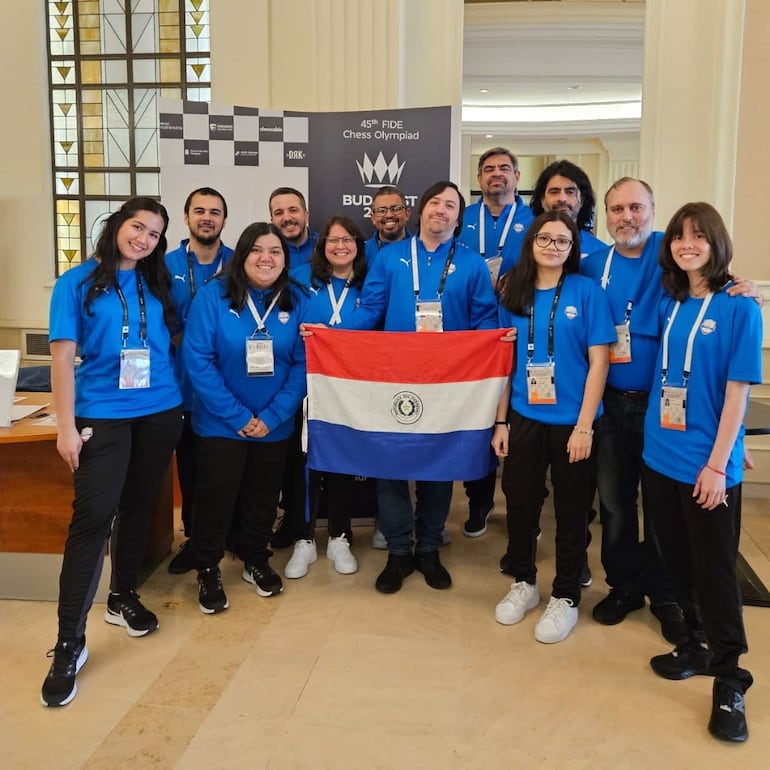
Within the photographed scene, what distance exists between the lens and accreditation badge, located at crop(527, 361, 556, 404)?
8.45 ft

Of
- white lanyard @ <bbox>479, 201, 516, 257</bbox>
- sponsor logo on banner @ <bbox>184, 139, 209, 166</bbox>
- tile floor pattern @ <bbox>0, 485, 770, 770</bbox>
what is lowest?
tile floor pattern @ <bbox>0, 485, 770, 770</bbox>

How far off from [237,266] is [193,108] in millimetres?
1786

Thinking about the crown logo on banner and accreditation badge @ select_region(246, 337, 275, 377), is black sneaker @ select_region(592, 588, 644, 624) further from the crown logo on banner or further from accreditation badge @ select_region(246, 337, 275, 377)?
the crown logo on banner

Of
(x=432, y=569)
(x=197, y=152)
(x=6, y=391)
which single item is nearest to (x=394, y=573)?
(x=432, y=569)

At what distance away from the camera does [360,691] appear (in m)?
2.37

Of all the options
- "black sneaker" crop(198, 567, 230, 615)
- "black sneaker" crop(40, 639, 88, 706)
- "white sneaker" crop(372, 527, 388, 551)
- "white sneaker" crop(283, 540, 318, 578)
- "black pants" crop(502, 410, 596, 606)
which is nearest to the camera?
"black sneaker" crop(40, 639, 88, 706)

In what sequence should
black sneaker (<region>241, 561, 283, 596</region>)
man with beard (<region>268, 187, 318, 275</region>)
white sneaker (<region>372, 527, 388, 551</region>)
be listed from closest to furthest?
black sneaker (<region>241, 561, 283, 596</region>) < man with beard (<region>268, 187, 318, 275</region>) < white sneaker (<region>372, 527, 388, 551</region>)

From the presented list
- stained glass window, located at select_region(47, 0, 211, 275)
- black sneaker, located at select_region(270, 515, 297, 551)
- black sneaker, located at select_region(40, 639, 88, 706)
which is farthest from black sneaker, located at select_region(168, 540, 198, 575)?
stained glass window, located at select_region(47, 0, 211, 275)

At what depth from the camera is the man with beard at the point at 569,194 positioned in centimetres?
312

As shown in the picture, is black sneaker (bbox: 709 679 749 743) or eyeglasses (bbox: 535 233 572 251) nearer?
black sneaker (bbox: 709 679 749 743)

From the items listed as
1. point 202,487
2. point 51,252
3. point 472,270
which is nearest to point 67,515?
point 202,487

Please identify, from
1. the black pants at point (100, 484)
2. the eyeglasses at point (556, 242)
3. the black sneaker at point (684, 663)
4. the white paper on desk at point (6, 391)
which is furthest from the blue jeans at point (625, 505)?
the white paper on desk at point (6, 391)

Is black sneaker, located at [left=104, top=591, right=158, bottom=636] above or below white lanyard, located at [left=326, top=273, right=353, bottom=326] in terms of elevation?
below

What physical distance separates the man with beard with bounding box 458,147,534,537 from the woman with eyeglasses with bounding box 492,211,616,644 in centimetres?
81
